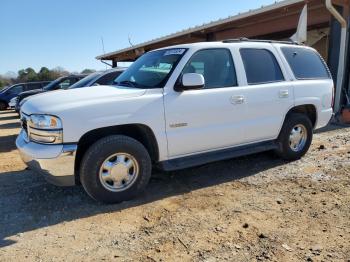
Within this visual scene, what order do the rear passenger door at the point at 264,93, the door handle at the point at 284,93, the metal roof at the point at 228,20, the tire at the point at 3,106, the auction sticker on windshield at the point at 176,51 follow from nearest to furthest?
1. the auction sticker on windshield at the point at 176,51
2. the rear passenger door at the point at 264,93
3. the door handle at the point at 284,93
4. the metal roof at the point at 228,20
5. the tire at the point at 3,106

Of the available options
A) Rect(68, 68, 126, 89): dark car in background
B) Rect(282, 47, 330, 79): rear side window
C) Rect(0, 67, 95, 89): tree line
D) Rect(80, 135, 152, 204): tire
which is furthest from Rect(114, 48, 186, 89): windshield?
Rect(0, 67, 95, 89): tree line

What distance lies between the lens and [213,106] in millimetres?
4965

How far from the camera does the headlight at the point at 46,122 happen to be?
13.4ft

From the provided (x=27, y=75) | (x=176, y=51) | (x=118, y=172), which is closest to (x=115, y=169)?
(x=118, y=172)

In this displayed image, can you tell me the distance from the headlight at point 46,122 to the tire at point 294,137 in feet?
11.4

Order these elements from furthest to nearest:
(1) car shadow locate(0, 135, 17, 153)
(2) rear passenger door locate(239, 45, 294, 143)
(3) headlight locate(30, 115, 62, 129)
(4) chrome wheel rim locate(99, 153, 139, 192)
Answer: (1) car shadow locate(0, 135, 17, 153), (2) rear passenger door locate(239, 45, 294, 143), (4) chrome wheel rim locate(99, 153, 139, 192), (3) headlight locate(30, 115, 62, 129)

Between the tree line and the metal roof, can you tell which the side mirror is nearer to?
the metal roof

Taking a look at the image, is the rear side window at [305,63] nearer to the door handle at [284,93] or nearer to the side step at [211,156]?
the door handle at [284,93]

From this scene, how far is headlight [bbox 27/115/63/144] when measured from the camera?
4.07 m

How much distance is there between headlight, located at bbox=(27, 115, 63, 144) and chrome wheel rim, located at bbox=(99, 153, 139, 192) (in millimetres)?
610

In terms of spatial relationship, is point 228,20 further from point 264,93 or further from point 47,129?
point 47,129

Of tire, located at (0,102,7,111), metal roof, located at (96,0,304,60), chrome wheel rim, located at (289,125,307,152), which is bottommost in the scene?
tire, located at (0,102,7,111)

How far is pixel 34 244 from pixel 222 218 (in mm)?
1912

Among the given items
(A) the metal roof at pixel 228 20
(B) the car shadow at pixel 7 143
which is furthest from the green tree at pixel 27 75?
(B) the car shadow at pixel 7 143
